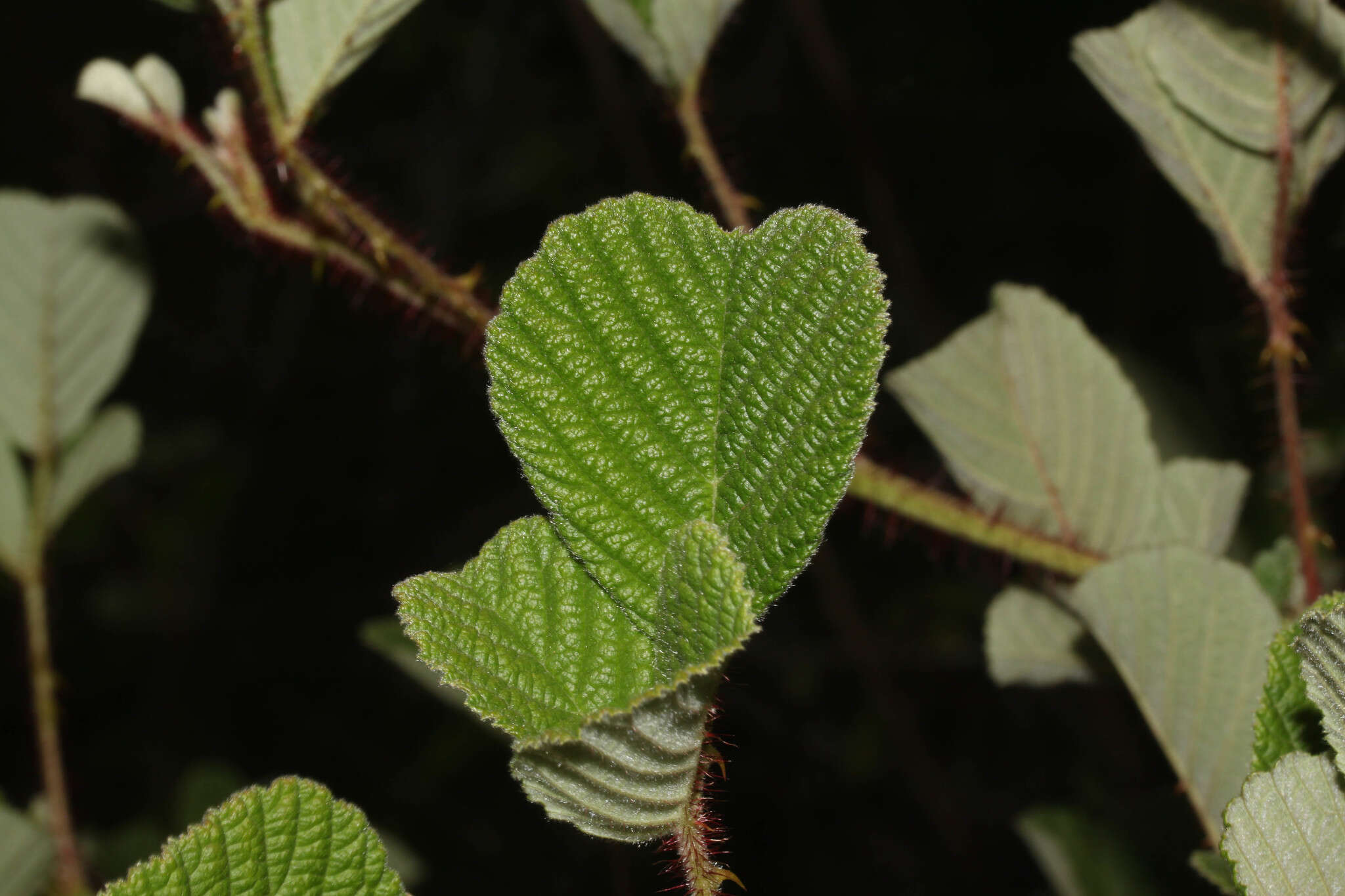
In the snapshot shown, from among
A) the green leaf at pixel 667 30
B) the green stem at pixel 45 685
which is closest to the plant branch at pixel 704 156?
the green leaf at pixel 667 30

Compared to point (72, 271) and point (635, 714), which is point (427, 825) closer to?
point (72, 271)

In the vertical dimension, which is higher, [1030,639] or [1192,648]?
[1192,648]

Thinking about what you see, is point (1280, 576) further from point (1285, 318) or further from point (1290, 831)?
point (1290, 831)

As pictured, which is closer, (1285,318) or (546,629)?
(546,629)

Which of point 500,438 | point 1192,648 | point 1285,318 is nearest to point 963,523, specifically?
point 1192,648

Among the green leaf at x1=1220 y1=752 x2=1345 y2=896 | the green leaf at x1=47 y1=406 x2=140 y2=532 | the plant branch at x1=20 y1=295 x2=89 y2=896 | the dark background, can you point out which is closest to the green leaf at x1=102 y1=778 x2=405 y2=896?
the green leaf at x1=1220 y1=752 x2=1345 y2=896

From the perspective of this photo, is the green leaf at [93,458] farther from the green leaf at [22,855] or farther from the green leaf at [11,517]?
the green leaf at [22,855]
